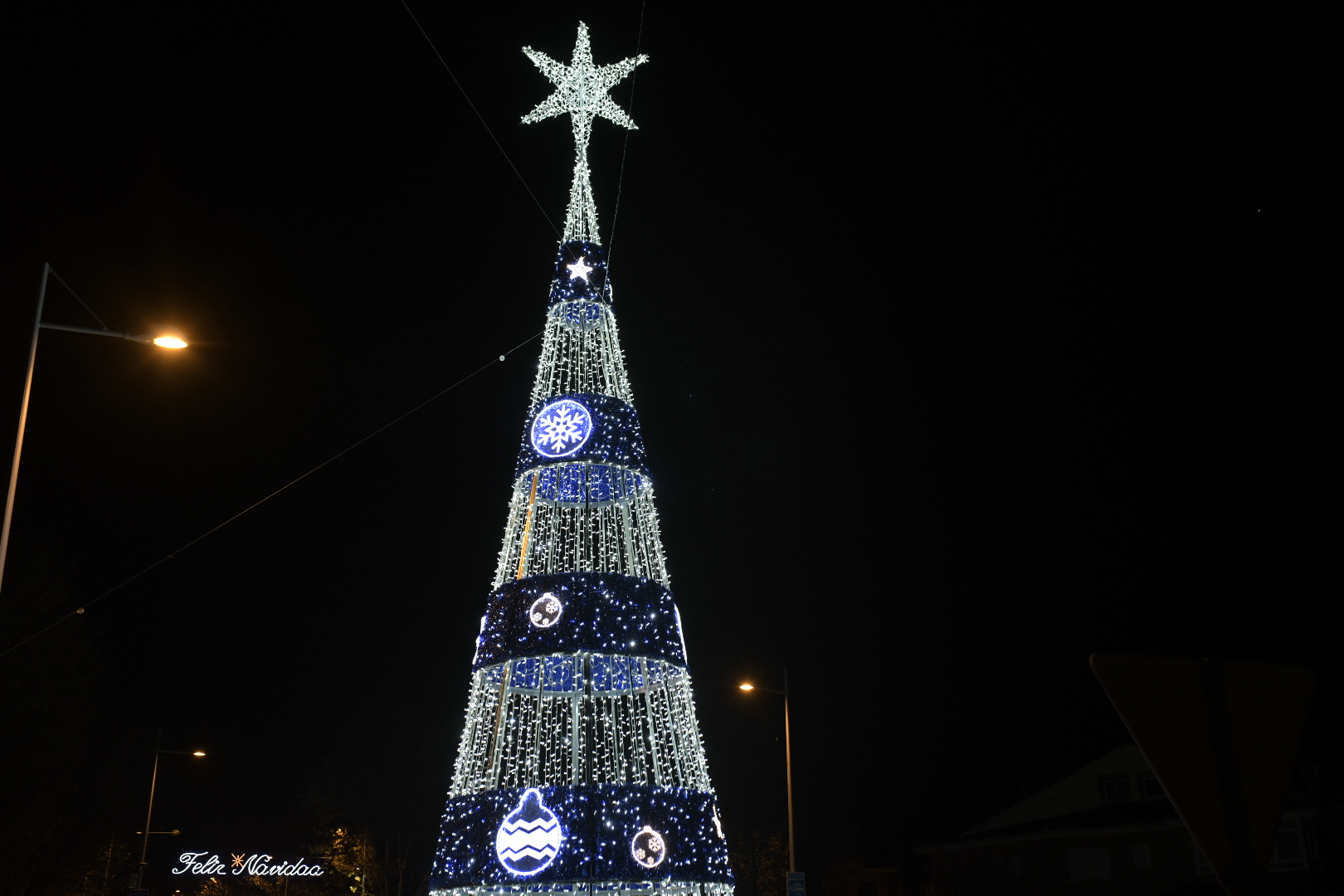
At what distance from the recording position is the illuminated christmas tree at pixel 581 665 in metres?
13.1

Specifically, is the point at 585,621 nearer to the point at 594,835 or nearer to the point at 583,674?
the point at 583,674

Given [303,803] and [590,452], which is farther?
[303,803]

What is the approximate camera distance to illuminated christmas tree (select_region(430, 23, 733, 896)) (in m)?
13.1

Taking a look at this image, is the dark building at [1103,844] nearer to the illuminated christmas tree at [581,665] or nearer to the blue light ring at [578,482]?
the illuminated christmas tree at [581,665]

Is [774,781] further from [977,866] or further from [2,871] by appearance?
[2,871]

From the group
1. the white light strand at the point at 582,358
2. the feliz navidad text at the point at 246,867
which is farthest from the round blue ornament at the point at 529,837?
the feliz navidad text at the point at 246,867

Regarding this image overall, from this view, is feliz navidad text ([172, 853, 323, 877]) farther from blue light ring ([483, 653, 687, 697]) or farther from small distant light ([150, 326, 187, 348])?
small distant light ([150, 326, 187, 348])

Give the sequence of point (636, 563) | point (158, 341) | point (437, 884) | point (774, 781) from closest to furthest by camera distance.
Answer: point (158, 341) → point (437, 884) → point (636, 563) → point (774, 781)

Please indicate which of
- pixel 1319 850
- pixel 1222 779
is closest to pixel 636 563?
pixel 1222 779

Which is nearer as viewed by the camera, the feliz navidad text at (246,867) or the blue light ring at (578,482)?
the blue light ring at (578,482)

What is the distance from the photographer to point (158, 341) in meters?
11.2

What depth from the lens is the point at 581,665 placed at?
1477 centimetres

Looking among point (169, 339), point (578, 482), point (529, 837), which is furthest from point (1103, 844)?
point (169, 339)

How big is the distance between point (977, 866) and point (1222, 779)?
32184mm
